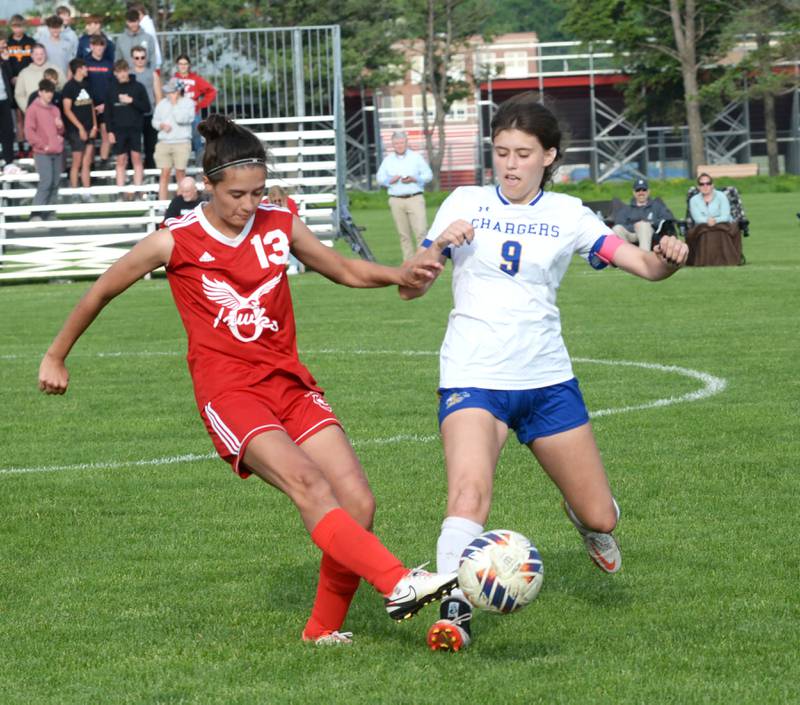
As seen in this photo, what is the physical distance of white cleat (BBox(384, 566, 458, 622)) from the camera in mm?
4773

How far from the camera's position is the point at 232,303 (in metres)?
5.38

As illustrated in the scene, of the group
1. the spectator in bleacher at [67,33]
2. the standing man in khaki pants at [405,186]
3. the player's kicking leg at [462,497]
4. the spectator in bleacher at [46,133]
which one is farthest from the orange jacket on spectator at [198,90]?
the player's kicking leg at [462,497]

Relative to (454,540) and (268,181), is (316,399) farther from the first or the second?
(268,181)

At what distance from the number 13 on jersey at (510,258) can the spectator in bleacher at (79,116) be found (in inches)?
802

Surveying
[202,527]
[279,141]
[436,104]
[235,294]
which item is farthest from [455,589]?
[436,104]

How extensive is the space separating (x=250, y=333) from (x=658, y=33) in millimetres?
68387

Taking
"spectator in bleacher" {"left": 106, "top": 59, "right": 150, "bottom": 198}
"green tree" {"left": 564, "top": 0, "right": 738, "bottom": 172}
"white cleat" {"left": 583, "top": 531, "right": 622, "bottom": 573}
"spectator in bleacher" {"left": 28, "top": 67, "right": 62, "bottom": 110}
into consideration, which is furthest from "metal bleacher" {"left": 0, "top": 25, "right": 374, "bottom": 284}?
Answer: "green tree" {"left": 564, "top": 0, "right": 738, "bottom": 172}

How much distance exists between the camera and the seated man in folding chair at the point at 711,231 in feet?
78.1

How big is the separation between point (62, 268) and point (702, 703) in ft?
73.0

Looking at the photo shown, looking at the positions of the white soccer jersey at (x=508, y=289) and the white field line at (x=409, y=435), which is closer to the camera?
the white soccer jersey at (x=508, y=289)

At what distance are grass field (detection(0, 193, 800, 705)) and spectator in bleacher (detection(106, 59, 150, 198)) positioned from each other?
1109cm

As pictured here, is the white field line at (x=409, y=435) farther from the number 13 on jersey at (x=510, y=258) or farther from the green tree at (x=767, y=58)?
the green tree at (x=767, y=58)

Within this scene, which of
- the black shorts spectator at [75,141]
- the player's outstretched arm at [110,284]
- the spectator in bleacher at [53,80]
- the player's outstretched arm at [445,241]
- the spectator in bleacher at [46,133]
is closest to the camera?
the player's outstretched arm at [445,241]

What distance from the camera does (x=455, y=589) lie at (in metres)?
4.88
